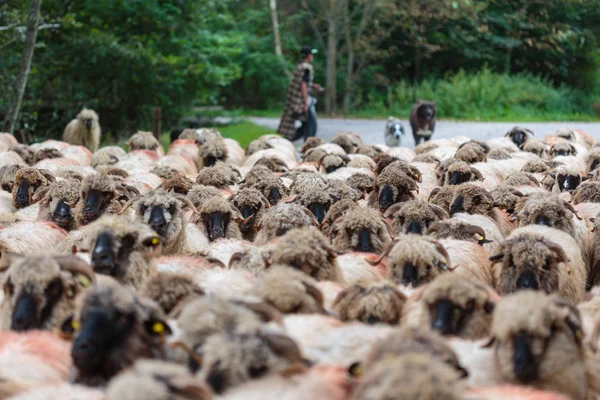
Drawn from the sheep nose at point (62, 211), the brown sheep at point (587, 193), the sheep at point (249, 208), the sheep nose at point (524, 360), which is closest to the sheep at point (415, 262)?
the sheep nose at point (524, 360)

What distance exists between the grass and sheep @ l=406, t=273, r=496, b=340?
619 inches

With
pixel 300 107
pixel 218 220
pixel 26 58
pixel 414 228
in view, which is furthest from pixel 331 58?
pixel 414 228

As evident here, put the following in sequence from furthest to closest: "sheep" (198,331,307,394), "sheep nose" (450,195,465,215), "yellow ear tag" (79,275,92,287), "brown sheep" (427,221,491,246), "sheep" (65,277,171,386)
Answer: "sheep nose" (450,195,465,215), "brown sheep" (427,221,491,246), "yellow ear tag" (79,275,92,287), "sheep" (65,277,171,386), "sheep" (198,331,307,394)

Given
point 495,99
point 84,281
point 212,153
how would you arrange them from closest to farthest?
point 84,281
point 212,153
point 495,99

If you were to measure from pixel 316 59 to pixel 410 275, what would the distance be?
3318 cm

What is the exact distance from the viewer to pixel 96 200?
7.44m

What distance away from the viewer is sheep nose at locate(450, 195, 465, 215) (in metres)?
7.53

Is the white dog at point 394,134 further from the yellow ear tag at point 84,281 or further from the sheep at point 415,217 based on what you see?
the yellow ear tag at point 84,281

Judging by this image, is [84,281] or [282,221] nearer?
[84,281]

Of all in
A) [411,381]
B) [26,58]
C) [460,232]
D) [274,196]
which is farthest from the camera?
[26,58]

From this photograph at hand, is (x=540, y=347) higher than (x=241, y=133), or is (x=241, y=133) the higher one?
(x=540, y=347)

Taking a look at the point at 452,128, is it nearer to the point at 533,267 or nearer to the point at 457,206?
the point at 457,206

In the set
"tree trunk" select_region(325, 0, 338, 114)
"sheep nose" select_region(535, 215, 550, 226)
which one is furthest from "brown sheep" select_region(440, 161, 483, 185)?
"tree trunk" select_region(325, 0, 338, 114)

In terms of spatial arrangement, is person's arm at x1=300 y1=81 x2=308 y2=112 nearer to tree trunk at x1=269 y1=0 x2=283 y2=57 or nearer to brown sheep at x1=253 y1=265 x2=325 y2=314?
brown sheep at x1=253 y1=265 x2=325 y2=314
